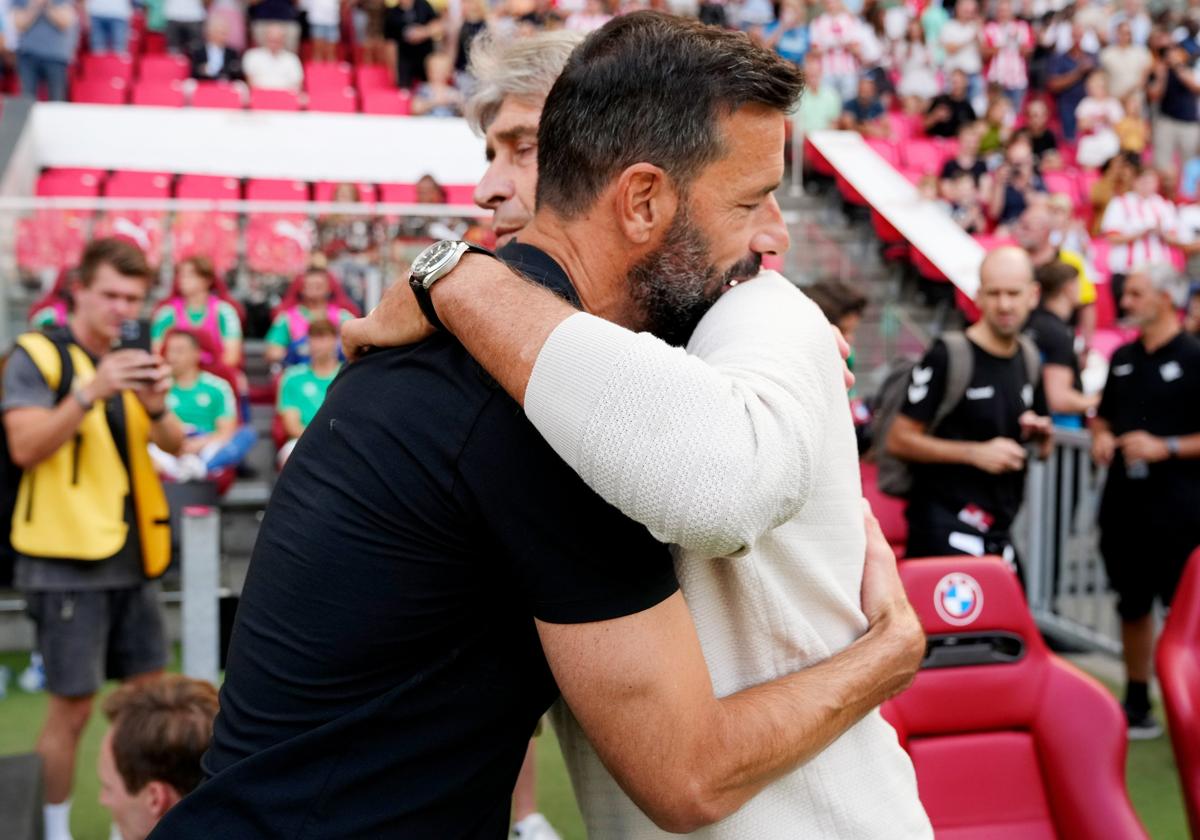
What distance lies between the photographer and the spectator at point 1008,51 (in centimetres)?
1540

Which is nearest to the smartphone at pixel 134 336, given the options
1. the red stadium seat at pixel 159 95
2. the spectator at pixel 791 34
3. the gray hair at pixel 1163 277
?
the gray hair at pixel 1163 277

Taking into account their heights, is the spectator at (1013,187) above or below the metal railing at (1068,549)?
above

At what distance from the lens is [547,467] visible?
3.95 feet

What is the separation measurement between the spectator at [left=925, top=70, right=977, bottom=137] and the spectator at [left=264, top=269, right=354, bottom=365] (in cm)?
846

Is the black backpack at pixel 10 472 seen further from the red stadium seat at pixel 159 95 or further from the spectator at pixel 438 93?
the spectator at pixel 438 93

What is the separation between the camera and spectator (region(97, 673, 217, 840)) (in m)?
2.53

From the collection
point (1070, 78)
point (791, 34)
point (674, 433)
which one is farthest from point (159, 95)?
point (674, 433)

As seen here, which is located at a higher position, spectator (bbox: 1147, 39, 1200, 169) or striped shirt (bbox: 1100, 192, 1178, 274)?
spectator (bbox: 1147, 39, 1200, 169)

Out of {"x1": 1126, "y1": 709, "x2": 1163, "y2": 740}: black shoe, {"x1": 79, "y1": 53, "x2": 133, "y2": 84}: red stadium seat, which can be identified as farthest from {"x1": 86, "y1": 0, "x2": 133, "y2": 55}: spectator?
{"x1": 1126, "y1": 709, "x2": 1163, "y2": 740}: black shoe

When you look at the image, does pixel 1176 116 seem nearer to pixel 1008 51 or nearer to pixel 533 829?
pixel 1008 51

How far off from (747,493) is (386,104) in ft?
42.2

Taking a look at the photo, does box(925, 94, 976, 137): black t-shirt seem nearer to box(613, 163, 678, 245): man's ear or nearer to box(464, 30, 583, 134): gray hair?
box(464, 30, 583, 134): gray hair

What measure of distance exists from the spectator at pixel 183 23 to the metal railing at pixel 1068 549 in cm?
1015

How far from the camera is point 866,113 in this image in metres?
13.7
